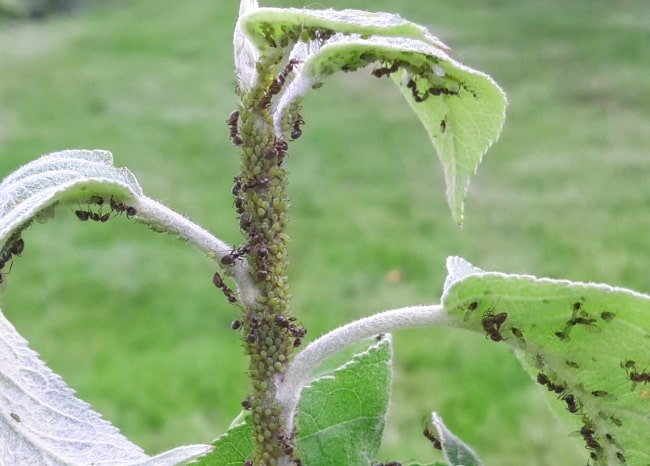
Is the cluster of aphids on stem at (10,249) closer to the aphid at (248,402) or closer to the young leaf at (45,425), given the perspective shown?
the young leaf at (45,425)

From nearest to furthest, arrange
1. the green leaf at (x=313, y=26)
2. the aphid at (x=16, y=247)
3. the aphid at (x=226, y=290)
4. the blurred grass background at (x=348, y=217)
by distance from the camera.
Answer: the green leaf at (x=313, y=26), the aphid at (x=16, y=247), the aphid at (x=226, y=290), the blurred grass background at (x=348, y=217)

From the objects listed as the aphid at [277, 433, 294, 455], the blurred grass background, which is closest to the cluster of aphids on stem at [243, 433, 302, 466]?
the aphid at [277, 433, 294, 455]

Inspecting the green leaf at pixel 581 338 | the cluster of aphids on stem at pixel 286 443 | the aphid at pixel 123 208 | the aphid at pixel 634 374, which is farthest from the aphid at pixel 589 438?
the aphid at pixel 123 208

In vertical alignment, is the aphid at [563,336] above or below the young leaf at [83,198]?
below

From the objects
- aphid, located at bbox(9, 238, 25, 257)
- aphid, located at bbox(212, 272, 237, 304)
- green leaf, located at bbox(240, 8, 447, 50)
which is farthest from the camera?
aphid, located at bbox(212, 272, 237, 304)

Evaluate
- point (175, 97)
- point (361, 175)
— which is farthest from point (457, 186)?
point (175, 97)

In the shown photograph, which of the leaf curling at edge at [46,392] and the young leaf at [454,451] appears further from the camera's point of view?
the young leaf at [454,451]

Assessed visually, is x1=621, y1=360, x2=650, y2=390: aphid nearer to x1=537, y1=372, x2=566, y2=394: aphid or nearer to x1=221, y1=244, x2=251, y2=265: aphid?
x1=537, y1=372, x2=566, y2=394: aphid
